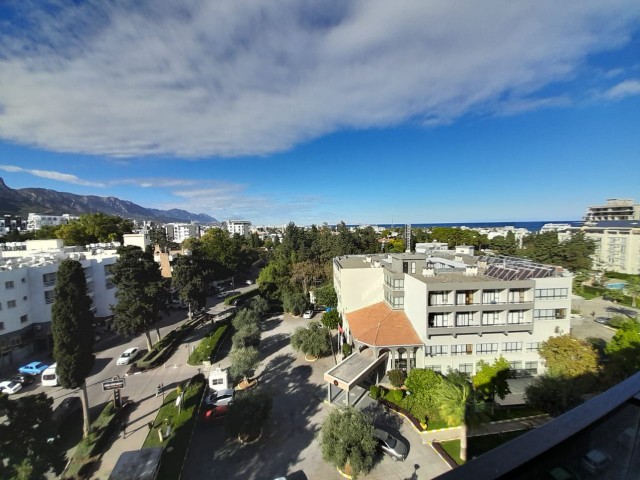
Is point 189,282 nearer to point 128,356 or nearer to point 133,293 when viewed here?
point 133,293

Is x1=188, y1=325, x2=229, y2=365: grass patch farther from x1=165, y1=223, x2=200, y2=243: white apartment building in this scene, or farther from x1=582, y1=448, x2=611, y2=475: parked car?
x1=165, y1=223, x2=200, y2=243: white apartment building

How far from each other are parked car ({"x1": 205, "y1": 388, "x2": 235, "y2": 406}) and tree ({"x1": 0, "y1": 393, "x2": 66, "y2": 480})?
25.8 feet

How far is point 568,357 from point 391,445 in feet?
43.6

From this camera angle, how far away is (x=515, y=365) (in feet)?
71.7

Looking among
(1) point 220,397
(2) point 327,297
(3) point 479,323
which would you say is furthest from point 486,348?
(2) point 327,297

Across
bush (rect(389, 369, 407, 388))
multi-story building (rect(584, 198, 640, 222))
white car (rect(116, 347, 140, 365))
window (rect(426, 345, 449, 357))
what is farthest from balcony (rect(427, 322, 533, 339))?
multi-story building (rect(584, 198, 640, 222))

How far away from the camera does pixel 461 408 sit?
1403cm

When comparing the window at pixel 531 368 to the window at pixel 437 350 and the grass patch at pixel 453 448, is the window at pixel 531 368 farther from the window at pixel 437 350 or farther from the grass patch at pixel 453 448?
the grass patch at pixel 453 448

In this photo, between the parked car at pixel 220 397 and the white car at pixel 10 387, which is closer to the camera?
the parked car at pixel 220 397

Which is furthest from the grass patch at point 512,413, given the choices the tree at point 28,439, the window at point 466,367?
the tree at point 28,439

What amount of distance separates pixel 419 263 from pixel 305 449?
17258 mm

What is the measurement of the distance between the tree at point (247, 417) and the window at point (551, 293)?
2029 centimetres

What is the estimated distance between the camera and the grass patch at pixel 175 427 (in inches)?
555

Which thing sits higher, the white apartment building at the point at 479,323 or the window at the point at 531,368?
the white apartment building at the point at 479,323
